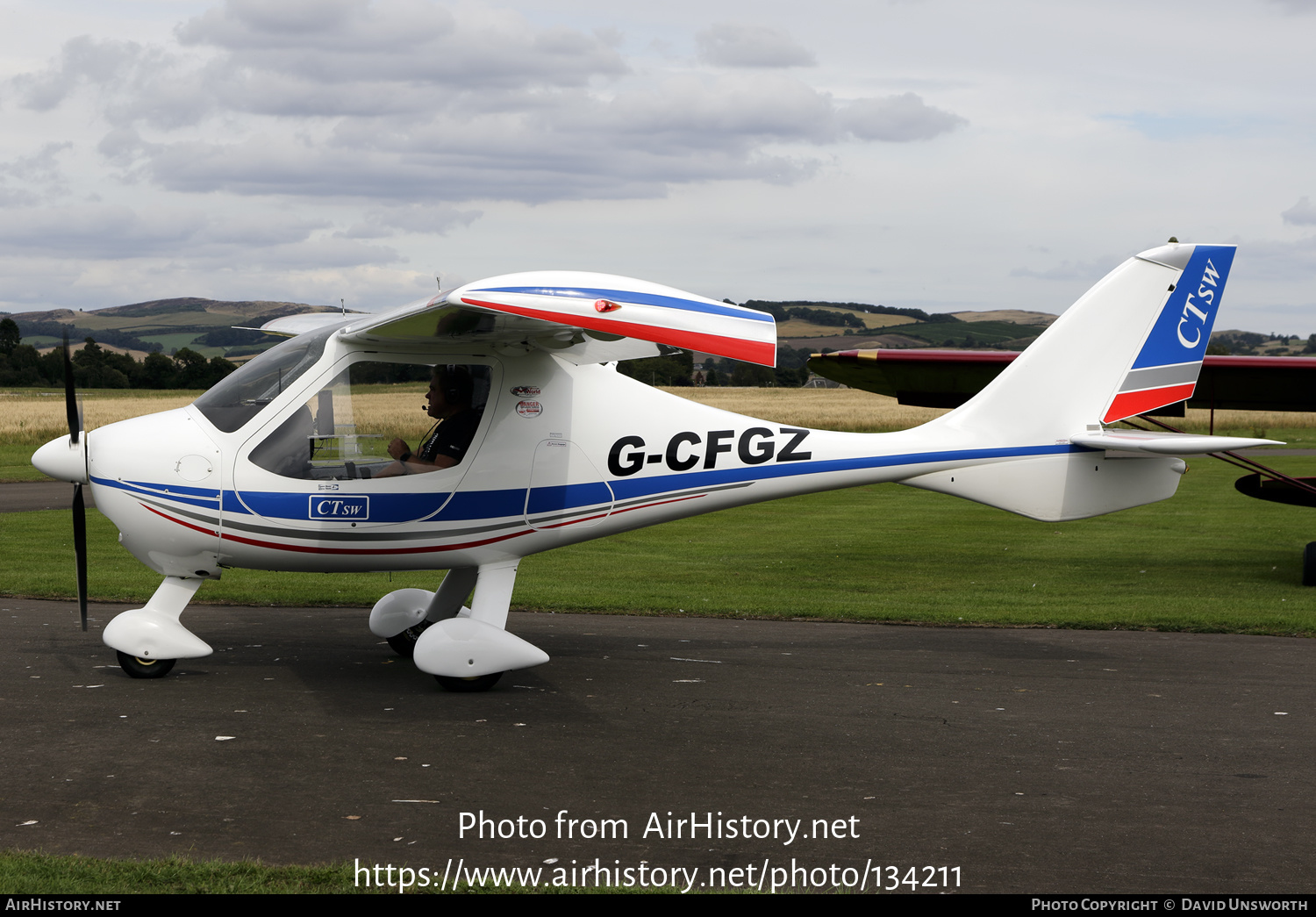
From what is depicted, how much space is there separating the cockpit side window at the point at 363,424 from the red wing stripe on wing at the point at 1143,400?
5.47 meters

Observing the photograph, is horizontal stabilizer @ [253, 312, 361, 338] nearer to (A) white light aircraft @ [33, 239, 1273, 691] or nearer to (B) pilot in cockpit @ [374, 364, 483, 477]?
(A) white light aircraft @ [33, 239, 1273, 691]

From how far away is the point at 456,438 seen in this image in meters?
8.61

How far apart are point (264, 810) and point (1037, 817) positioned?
394 centimetres

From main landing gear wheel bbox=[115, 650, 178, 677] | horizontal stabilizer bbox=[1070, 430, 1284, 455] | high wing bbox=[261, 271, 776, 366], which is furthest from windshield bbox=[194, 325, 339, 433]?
horizontal stabilizer bbox=[1070, 430, 1284, 455]

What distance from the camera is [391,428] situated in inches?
338

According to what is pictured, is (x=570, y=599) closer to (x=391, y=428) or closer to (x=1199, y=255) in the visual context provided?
(x=391, y=428)

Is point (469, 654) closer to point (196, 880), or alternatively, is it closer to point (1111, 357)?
point (196, 880)

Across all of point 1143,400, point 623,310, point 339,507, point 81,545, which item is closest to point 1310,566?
point 1143,400

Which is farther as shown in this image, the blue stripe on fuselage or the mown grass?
the blue stripe on fuselage

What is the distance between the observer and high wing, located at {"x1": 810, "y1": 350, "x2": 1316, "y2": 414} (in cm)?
1488

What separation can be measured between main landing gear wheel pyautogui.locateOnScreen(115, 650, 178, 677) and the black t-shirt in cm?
249

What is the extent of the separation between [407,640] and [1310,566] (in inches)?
451

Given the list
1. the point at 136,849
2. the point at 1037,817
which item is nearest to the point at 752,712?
the point at 1037,817

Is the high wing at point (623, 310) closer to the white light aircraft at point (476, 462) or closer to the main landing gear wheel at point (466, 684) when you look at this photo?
the white light aircraft at point (476, 462)
